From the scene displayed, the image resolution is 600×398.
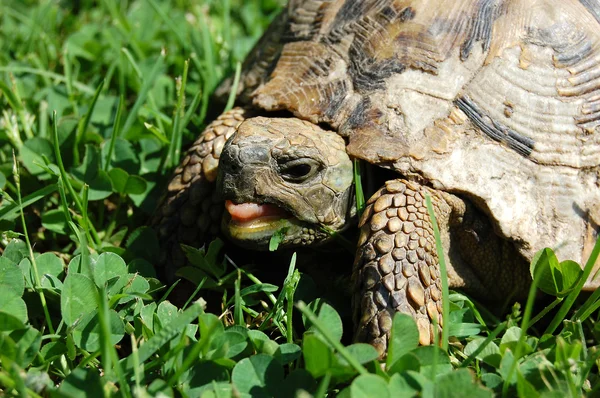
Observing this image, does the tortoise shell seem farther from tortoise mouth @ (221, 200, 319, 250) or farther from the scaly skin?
tortoise mouth @ (221, 200, 319, 250)

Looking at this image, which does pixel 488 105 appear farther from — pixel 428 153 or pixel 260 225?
pixel 260 225

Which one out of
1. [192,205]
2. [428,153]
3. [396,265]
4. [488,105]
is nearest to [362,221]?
[396,265]

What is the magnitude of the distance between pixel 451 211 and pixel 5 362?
155 cm

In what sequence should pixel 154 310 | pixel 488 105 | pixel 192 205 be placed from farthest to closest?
pixel 192 205
pixel 488 105
pixel 154 310

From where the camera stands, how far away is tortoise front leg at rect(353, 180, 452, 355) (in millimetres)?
2307

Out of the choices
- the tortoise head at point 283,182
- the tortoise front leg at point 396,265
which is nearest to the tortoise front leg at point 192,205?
the tortoise head at point 283,182

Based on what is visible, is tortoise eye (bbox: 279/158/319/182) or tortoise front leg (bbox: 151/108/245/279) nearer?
tortoise eye (bbox: 279/158/319/182)

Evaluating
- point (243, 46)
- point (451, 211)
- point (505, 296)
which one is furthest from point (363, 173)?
point (243, 46)

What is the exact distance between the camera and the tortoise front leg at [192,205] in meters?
2.82

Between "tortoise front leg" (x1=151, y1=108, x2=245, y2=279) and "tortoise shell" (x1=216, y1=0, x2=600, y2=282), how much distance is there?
405 millimetres

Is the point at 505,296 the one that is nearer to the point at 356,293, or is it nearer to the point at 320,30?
the point at 356,293

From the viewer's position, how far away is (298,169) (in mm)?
2471

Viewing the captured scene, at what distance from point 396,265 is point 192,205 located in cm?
91

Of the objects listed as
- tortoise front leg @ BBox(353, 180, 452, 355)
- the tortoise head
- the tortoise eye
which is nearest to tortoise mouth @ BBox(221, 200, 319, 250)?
the tortoise head
